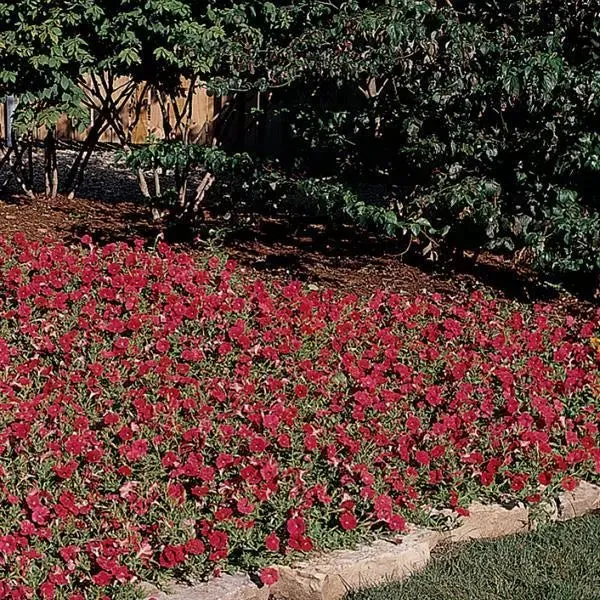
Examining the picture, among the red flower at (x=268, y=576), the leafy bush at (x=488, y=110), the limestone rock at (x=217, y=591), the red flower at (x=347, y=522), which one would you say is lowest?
the limestone rock at (x=217, y=591)

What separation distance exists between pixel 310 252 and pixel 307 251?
0.04 m

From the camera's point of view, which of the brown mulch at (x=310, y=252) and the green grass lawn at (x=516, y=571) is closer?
the green grass lawn at (x=516, y=571)

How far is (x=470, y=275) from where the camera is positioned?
292 inches

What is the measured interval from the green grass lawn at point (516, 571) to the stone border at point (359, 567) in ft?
0.19

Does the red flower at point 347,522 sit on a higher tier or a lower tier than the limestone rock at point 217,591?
higher

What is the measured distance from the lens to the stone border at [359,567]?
3535mm

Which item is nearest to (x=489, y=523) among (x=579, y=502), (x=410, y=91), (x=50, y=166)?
(x=579, y=502)

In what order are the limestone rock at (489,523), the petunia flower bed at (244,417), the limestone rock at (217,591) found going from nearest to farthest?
the limestone rock at (217,591), the petunia flower bed at (244,417), the limestone rock at (489,523)

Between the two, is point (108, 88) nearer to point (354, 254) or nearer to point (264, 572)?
point (354, 254)

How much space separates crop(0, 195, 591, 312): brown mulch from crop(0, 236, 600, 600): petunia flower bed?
1.71ft

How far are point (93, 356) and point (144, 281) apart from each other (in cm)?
102

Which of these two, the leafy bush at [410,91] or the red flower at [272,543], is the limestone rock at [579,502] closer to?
the red flower at [272,543]

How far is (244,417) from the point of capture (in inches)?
181

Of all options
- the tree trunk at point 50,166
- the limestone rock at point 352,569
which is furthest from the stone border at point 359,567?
the tree trunk at point 50,166
